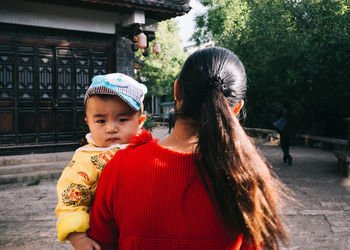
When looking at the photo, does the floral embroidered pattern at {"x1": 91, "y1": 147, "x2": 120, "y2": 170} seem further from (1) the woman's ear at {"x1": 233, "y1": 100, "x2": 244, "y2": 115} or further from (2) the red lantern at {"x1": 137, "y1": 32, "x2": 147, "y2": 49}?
(2) the red lantern at {"x1": 137, "y1": 32, "x2": 147, "y2": 49}

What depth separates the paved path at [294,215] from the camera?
4059mm

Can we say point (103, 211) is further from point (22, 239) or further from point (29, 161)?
point (29, 161)

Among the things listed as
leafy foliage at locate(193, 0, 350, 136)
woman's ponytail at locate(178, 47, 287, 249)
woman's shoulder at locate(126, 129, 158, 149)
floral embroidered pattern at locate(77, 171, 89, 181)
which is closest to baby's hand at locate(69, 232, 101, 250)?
floral embroidered pattern at locate(77, 171, 89, 181)

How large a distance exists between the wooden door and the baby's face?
7.16 m

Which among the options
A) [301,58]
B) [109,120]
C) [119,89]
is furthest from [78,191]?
A: [301,58]

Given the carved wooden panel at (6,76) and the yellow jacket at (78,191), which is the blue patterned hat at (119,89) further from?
the carved wooden panel at (6,76)

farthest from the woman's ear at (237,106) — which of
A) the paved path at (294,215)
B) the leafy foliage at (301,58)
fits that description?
the leafy foliage at (301,58)

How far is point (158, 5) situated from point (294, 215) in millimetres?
5957

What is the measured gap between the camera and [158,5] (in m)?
8.54

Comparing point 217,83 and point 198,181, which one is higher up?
point 217,83

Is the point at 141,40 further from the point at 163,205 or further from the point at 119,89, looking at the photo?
the point at 163,205

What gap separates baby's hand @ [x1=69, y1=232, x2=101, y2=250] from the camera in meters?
1.28

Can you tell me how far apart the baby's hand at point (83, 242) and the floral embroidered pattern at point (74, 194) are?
146 millimetres

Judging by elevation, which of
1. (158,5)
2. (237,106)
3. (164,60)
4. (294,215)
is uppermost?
(164,60)
